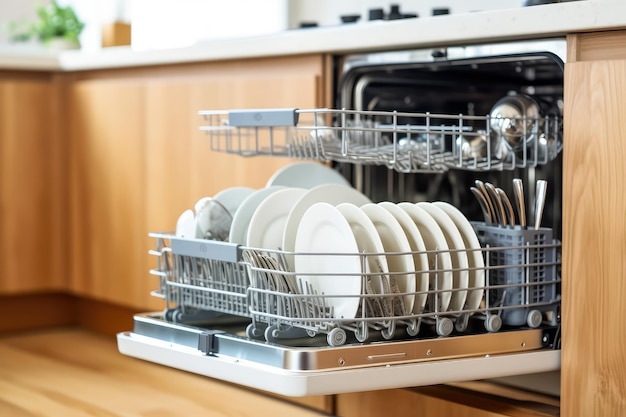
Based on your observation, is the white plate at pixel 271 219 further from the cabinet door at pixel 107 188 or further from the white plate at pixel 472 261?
the cabinet door at pixel 107 188

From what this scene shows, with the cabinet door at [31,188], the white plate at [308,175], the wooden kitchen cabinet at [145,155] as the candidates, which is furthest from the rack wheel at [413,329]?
the cabinet door at [31,188]

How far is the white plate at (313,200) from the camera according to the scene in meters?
1.58

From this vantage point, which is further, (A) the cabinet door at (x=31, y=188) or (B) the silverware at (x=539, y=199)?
(A) the cabinet door at (x=31, y=188)

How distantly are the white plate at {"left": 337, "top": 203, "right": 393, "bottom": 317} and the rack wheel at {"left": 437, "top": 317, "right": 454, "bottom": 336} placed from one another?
0.24ft

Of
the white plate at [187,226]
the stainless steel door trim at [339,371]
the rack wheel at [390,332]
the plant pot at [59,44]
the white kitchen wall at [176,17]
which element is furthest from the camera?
the white kitchen wall at [176,17]

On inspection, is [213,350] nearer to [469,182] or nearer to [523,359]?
[523,359]

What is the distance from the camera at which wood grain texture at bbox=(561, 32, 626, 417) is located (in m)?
1.48

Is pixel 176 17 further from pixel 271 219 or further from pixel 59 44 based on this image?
pixel 271 219

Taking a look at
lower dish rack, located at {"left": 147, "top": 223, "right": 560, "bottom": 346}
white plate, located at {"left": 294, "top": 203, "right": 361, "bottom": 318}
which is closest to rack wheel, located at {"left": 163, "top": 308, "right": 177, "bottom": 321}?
lower dish rack, located at {"left": 147, "top": 223, "right": 560, "bottom": 346}

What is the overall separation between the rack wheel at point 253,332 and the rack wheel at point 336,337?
13 centimetres

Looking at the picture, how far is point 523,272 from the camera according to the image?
5.03 feet

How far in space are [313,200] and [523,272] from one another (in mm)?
341

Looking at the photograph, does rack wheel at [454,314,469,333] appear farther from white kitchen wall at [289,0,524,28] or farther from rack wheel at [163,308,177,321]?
white kitchen wall at [289,0,524,28]

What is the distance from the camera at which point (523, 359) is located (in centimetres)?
150
